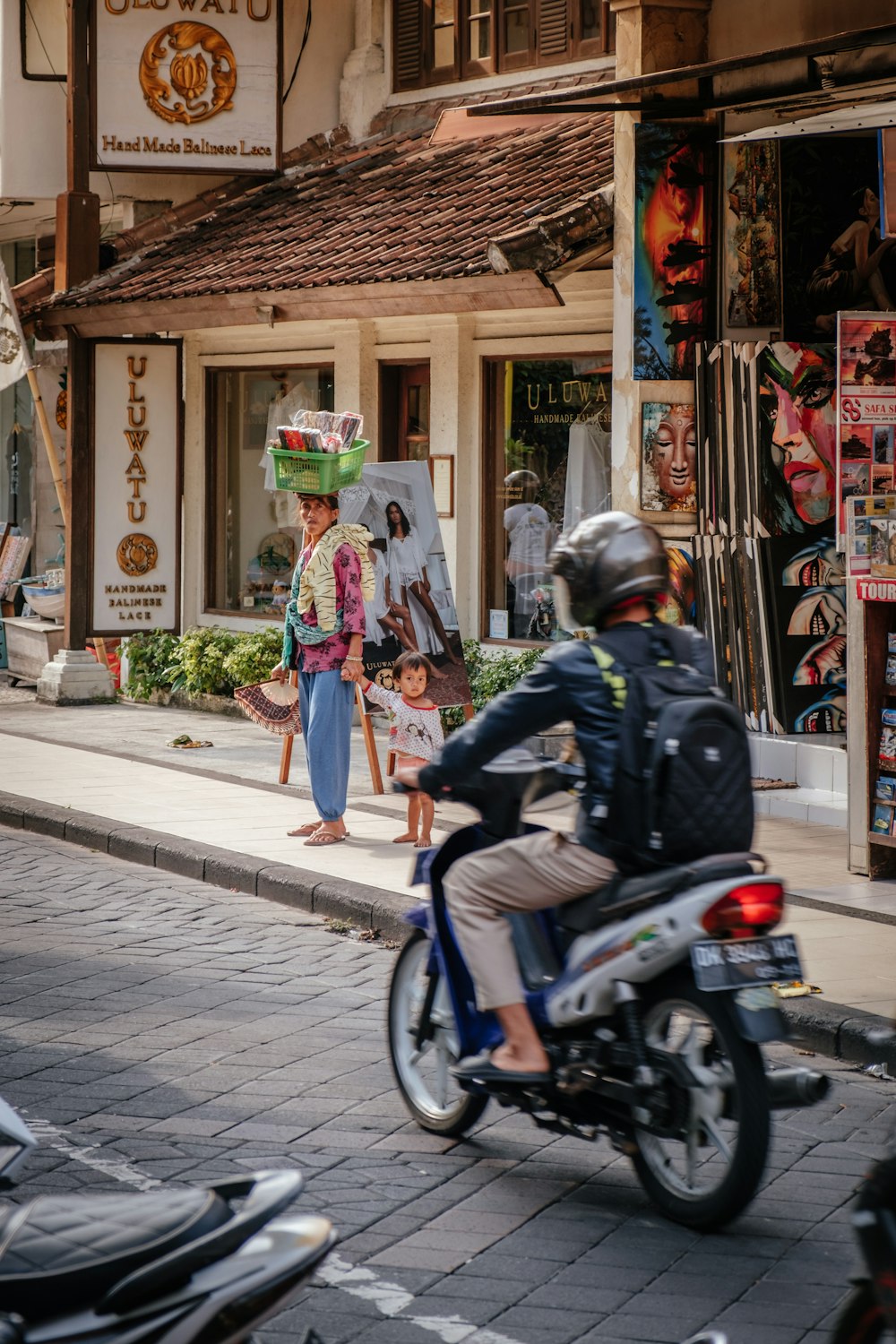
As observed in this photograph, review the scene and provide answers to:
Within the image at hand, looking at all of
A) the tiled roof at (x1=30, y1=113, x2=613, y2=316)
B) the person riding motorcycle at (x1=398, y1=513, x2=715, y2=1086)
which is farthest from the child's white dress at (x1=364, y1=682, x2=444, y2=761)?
the person riding motorcycle at (x1=398, y1=513, x2=715, y2=1086)

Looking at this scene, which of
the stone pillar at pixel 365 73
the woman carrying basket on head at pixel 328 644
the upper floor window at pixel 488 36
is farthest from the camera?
the stone pillar at pixel 365 73

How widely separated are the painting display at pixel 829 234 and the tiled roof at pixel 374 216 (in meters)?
1.57

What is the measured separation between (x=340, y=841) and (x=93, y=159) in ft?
30.1

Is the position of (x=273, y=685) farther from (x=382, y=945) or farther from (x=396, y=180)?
(x=396, y=180)

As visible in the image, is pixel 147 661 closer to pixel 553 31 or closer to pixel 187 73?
pixel 187 73

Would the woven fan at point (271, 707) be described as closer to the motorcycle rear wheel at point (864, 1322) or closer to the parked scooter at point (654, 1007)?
the parked scooter at point (654, 1007)

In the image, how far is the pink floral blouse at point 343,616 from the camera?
9.95 m

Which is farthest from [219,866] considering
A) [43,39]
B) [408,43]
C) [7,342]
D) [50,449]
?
[43,39]

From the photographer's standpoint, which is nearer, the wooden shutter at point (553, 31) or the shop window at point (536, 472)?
the shop window at point (536, 472)

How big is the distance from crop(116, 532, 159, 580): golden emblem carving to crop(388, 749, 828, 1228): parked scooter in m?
11.8

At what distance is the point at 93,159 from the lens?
55.7 feet

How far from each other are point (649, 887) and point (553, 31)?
12442 millimetres

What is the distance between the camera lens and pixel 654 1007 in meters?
4.84

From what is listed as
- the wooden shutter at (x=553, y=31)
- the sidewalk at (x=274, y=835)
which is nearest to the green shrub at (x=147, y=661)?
the sidewalk at (x=274, y=835)
